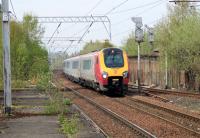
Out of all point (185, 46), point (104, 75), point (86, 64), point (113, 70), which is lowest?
point (104, 75)

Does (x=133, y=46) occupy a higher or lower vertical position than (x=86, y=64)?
higher

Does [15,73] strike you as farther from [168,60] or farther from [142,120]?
[142,120]

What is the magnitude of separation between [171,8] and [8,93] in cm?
3237

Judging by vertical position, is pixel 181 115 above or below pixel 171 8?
below

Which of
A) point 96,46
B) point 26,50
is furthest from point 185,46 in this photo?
point 96,46

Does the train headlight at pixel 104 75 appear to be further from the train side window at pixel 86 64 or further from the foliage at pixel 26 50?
the train side window at pixel 86 64

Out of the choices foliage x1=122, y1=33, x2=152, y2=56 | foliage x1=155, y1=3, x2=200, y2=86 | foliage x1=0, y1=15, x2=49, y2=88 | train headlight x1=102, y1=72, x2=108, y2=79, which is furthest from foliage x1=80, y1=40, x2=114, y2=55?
train headlight x1=102, y1=72, x2=108, y2=79

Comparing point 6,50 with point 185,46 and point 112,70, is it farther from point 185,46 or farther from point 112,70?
point 185,46

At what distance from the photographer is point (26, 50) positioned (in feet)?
143

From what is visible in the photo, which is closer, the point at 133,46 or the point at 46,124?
the point at 46,124

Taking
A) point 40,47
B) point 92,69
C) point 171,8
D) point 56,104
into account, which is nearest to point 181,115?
point 56,104

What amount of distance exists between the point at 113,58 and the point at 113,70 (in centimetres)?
89

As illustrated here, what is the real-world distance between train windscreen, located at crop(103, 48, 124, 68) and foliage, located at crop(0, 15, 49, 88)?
14.3 ft

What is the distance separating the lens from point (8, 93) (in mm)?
18594
